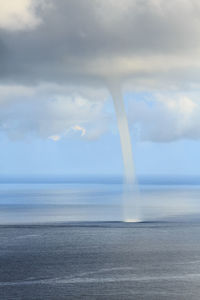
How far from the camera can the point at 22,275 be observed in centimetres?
2939

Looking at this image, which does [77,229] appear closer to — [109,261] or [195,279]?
[109,261]

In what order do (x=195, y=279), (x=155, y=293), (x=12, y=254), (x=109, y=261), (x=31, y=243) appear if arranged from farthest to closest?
(x=31, y=243)
(x=12, y=254)
(x=109, y=261)
(x=195, y=279)
(x=155, y=293)

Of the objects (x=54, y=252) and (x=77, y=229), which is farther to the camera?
(x=77, y=229)

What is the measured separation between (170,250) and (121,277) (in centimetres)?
1035

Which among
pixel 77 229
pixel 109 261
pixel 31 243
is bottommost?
pixel 109 261

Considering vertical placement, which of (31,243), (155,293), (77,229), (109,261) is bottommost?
(155,293)

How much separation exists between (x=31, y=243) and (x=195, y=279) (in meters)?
17.1

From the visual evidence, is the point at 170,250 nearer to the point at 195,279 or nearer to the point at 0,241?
the point at 195,279

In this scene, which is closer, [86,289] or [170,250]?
[86,289]

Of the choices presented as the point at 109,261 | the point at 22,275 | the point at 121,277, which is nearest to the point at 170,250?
the point at 109,261

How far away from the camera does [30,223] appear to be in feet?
201

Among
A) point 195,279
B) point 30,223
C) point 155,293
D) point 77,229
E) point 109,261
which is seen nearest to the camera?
point 155,293

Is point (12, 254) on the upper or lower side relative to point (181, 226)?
lower

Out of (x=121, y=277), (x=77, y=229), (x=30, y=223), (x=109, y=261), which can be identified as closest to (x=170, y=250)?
(x=109, y=261)
